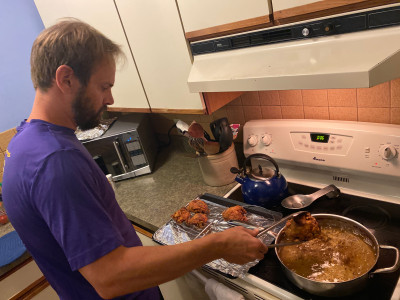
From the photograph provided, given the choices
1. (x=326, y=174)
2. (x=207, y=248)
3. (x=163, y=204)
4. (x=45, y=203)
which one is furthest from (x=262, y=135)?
(x=45, y=203)

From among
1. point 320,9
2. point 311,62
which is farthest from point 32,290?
point 320,9

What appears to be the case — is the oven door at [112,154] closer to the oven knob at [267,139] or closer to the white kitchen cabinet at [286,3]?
the oven knob at [267,139]

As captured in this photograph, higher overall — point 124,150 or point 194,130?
point 194,130

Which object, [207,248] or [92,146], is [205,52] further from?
[92,146]

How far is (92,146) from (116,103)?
0.97ft

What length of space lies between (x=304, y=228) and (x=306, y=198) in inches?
11.3

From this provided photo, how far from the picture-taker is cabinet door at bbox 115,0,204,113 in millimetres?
1223

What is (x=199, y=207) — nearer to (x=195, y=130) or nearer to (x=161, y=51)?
(x=195, y=130)

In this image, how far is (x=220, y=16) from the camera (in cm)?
102

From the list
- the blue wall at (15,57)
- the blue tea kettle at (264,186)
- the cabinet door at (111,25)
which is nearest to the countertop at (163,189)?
the blue tea kettle at (264,186)

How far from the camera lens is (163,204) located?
1.48m

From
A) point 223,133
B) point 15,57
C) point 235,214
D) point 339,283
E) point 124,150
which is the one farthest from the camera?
point 15,57

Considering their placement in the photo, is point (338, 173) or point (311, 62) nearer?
point (311, 62)

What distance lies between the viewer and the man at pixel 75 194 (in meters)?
0.67
